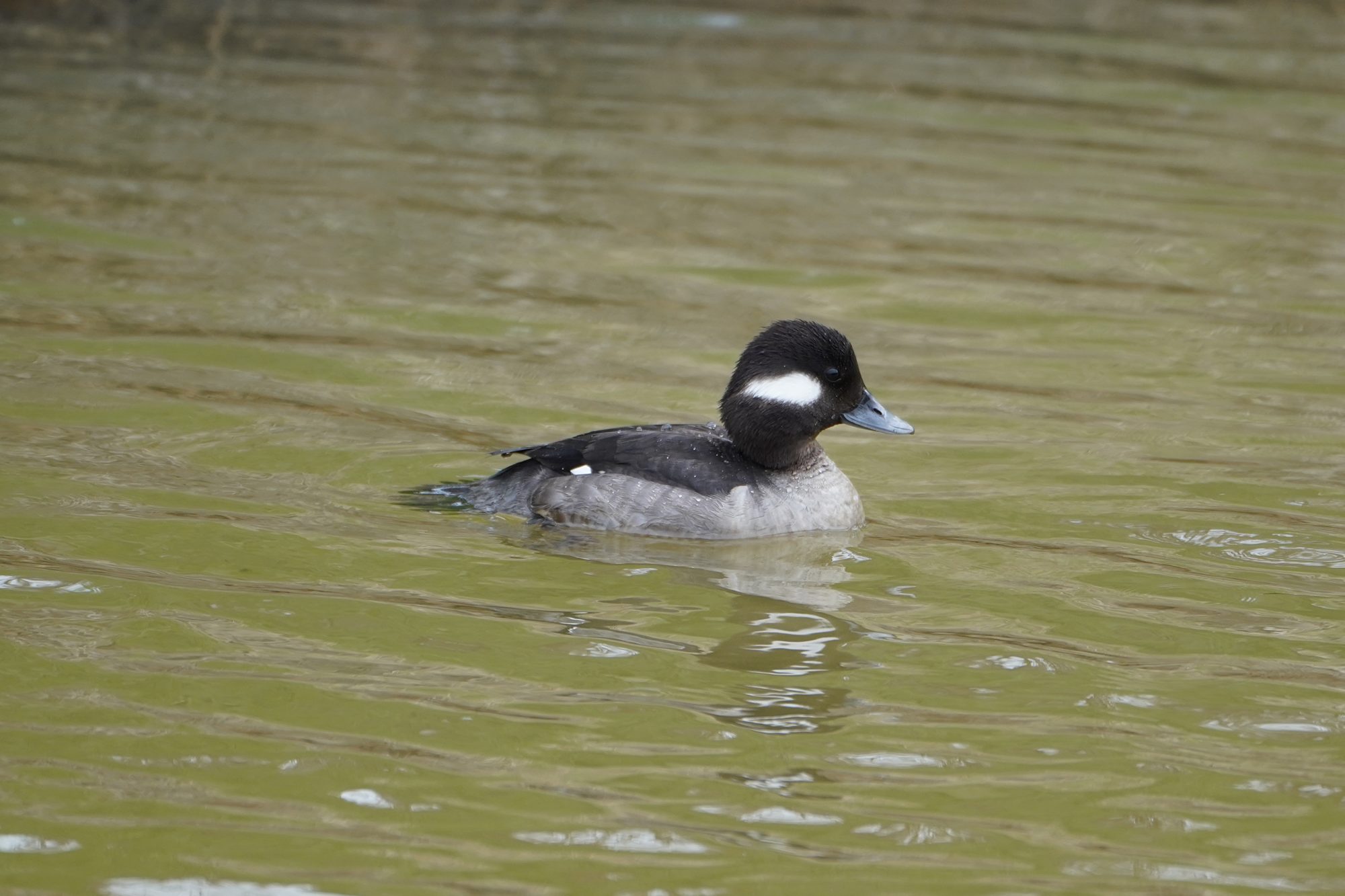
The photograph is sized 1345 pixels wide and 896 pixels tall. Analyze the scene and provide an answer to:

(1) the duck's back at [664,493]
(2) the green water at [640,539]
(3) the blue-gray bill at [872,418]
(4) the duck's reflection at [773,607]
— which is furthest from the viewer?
(3) the blue-gray bill at [872,418]

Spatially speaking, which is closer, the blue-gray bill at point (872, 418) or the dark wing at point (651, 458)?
the dark wing at point (651, 458)

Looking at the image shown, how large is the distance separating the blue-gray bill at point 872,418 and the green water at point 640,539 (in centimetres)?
40

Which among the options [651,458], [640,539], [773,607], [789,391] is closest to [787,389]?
[789,391]

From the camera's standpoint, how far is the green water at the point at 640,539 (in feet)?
16.8

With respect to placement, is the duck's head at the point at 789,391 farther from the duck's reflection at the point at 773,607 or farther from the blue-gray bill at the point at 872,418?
the duck's reflection at the point at 773,607

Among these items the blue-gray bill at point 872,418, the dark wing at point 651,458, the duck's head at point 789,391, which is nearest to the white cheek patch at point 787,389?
the duck's head at point 789,391

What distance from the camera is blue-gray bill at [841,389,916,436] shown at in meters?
7.86

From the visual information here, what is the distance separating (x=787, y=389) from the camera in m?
7.63

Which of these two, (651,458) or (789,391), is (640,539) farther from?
(789,391)

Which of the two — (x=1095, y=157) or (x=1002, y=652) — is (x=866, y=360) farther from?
(x=1095, y=157)

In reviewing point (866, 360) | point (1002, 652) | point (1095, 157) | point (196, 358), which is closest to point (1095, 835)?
point (1002, 652)

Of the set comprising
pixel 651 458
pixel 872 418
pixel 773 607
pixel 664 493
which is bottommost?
pixel 773 607

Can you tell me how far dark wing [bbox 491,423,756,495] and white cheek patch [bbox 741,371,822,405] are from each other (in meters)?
0.35

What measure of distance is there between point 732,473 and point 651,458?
36 centimetres
